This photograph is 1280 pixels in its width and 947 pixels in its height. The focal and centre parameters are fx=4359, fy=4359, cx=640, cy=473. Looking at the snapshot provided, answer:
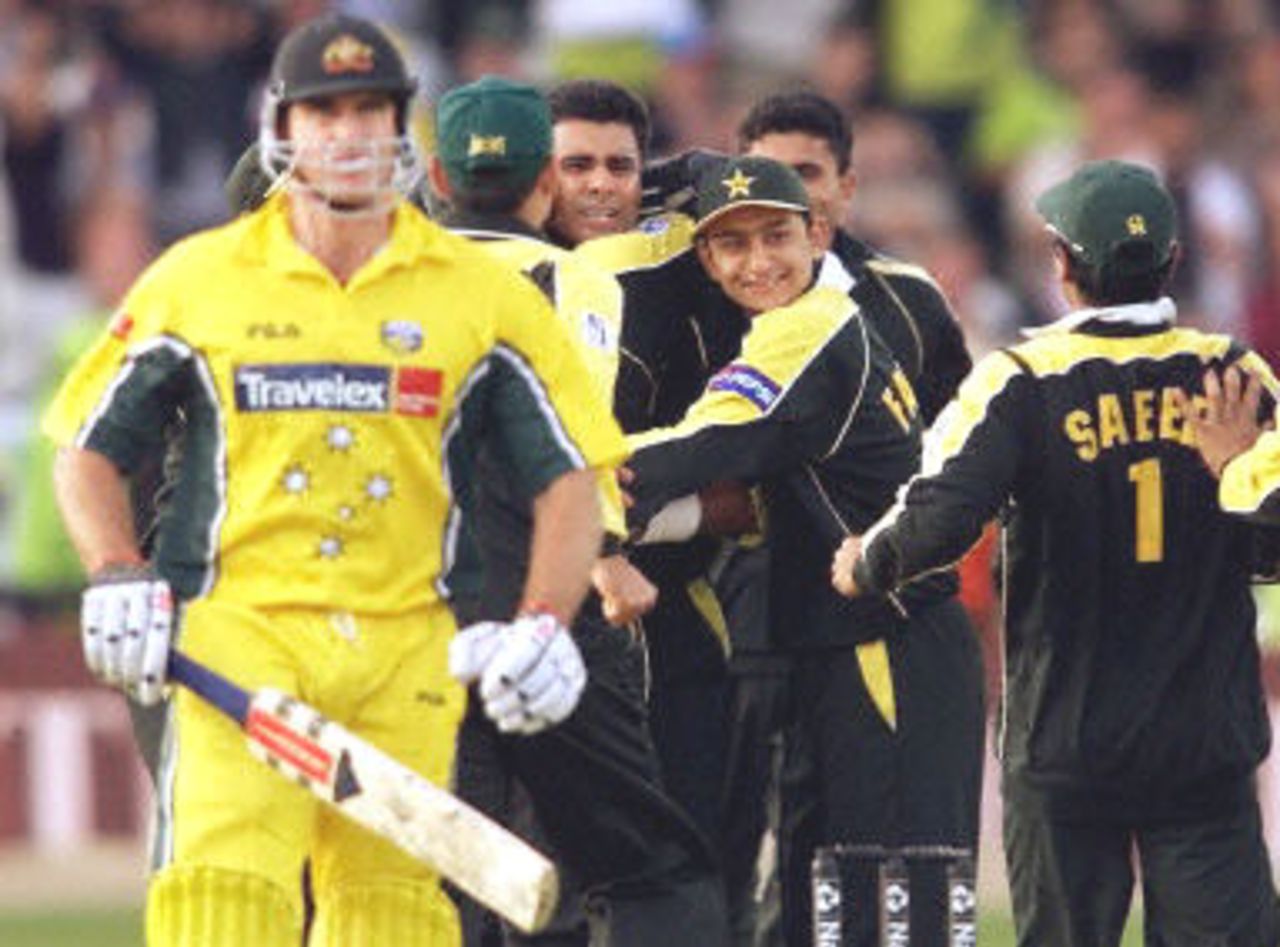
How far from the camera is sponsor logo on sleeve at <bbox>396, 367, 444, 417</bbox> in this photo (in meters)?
7.57

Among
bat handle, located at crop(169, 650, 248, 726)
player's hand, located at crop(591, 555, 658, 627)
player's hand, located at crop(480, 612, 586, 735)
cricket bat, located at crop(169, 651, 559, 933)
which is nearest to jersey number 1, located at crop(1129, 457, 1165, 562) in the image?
player's hand, located at crop(591, 555, 658, 627)

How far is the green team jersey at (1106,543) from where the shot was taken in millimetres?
8570

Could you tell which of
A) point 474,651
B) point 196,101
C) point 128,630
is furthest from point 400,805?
point 196,101

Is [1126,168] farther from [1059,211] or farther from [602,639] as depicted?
[602,639]

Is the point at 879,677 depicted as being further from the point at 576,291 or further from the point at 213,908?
the point at 213,908

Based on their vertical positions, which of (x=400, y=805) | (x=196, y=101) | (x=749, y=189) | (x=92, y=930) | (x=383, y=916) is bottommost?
(x=92, y=930)

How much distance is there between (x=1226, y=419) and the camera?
28.0ft

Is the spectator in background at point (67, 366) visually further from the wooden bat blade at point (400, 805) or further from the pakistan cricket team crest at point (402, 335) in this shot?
the wooden bat blade at point (400, 805)

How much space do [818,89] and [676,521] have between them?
28.4 feet

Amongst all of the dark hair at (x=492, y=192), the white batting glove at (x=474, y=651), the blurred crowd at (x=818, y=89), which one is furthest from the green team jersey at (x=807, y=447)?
the blurred crowd at (x=818, y=89)

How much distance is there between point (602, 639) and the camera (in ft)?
29.1

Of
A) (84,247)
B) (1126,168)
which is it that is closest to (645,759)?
(1126,168)

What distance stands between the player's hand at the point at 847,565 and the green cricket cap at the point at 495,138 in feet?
3.29

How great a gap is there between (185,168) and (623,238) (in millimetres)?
8292
